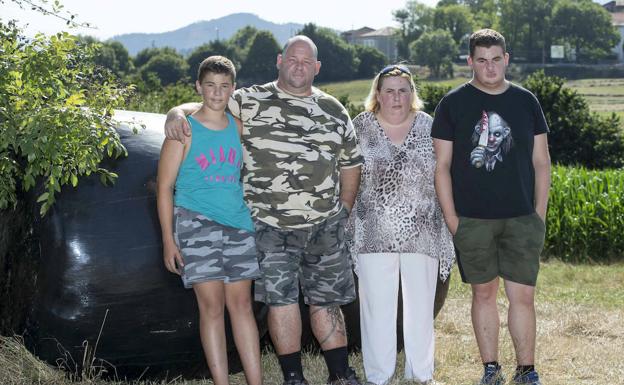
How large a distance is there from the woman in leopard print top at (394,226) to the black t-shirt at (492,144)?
18 centimetres

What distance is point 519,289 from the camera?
5188 mm

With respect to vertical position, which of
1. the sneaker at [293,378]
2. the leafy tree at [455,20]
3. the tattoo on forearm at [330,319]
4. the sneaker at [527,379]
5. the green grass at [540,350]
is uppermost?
the leafy tree at [455,20]

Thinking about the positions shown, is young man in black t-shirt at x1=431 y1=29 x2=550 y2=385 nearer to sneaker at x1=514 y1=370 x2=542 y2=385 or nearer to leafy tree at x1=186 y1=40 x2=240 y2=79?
sneaker at x1=514 y1=370 x2=542 y2=385

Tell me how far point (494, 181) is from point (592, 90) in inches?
3113

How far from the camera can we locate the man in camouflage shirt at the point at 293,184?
477 cm

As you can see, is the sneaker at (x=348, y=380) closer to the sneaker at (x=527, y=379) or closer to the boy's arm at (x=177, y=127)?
the sneaker at (x=527, y=379)

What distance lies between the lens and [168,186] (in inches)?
179

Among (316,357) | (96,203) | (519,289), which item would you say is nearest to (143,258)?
(96,203)

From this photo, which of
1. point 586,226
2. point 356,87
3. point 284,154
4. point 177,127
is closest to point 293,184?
point 284,154

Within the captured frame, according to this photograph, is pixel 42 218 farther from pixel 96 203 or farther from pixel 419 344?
pixel 419 344

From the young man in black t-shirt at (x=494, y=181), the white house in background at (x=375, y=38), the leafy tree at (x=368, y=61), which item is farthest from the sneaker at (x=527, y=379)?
the white house in background at (x=375, y=38)

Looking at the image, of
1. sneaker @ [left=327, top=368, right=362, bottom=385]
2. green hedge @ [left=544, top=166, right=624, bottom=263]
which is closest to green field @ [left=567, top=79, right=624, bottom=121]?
green hedge @ [left=544, top=166, right=624, bottom=263]

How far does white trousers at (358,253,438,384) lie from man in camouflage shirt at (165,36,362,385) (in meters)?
0.29

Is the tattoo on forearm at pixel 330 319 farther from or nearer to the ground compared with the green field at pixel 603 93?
farther from the ground
